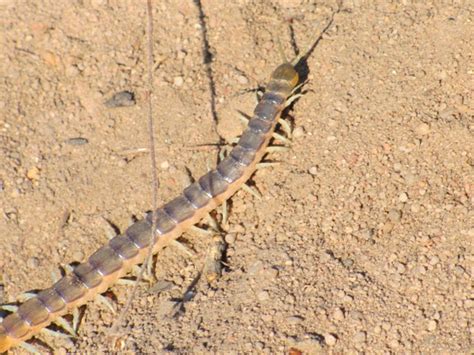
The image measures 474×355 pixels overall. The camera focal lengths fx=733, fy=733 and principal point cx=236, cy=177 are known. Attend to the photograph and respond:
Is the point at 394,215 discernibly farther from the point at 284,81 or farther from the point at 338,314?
the point at 284,81

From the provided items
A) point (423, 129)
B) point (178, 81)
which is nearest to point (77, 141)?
point (178, 81)

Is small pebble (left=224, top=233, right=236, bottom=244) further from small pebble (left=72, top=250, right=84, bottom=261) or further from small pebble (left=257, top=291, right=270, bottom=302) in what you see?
small pebble (left=72, top=250, right=84, bottom=261)

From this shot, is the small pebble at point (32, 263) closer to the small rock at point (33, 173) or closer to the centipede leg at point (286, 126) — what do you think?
the small rock at point (33, 173)


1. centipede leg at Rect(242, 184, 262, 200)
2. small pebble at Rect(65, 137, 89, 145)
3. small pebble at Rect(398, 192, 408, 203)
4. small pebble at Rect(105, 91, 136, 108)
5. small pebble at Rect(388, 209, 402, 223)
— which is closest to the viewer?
small pebble at Rect(388, 209, 402, 223)

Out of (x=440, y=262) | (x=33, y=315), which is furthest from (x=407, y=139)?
(x=33, y=315)

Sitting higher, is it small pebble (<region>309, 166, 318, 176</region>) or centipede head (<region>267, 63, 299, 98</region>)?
centipede head (<region>267, 63, 299, 98</region>)

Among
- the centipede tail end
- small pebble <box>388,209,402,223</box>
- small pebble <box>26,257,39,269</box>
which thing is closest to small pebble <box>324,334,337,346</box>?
small pebble <box>388,209,402,223</box>
